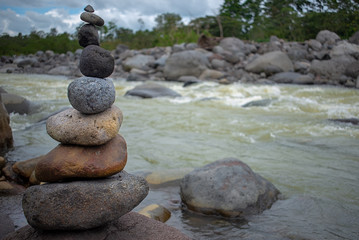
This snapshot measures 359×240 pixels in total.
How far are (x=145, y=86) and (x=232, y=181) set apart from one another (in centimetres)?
1069

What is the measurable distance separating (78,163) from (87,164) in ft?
0.21

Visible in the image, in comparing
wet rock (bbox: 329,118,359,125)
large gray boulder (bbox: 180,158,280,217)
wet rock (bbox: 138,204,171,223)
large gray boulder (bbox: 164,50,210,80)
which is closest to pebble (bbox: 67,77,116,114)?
wet rock (bbox: 138,204,171,223)

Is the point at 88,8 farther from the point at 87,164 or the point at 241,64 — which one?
the point at 241,64

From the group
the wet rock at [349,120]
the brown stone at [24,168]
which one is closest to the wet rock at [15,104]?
the brown stone at [24,168]

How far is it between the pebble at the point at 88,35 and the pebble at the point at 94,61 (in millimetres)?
99

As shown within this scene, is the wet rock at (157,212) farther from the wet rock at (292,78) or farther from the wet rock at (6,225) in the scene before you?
the wet rock at (292,78)

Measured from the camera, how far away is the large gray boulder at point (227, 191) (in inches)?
137

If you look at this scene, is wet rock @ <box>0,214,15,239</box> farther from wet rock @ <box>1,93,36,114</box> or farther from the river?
wet rock @ <box>1,93,36,114</box>

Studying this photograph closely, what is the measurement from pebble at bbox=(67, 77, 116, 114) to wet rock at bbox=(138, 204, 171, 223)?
1.33 metres

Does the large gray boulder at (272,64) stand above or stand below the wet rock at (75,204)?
above

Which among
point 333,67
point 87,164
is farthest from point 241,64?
point 87,164

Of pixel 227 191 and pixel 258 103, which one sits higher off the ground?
pixel 258 103

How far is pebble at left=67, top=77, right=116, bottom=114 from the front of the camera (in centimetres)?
238

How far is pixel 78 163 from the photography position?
2.37 meters
